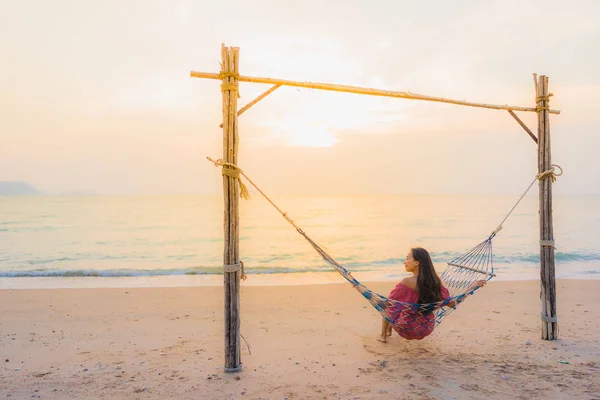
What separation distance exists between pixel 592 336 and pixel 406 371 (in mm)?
2160

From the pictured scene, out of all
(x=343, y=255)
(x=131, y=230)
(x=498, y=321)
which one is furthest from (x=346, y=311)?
(x=131, y=230)

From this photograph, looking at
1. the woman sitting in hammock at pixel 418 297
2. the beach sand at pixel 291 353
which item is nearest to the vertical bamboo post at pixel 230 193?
the beach sand at pixel 291 353

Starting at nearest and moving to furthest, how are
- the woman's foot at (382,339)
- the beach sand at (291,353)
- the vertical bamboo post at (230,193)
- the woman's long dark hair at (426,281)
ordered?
1. the beach sand at (291,353)
2. the vertical bamboo post at (230,193)
3. the woman's long dark hair at (426,281)
4. the woman's foot at (382,339)

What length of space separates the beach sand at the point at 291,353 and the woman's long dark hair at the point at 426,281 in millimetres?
483

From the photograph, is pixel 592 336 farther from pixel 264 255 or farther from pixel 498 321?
pixel 264 255

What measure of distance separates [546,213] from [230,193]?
277 cm

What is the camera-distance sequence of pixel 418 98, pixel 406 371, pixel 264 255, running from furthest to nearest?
pixel 264 255 < pixel 418 98 < pixel 406 371

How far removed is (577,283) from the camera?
24.6 feet

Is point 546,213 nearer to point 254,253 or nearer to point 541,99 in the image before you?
point 541,99

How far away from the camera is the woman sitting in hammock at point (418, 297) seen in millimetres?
3387

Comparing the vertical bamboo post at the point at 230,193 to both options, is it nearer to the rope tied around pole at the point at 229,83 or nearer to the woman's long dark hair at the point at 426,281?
the rope tied around pole at the point at 229,83

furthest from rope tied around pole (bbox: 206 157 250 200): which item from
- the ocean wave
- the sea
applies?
the ocean wave

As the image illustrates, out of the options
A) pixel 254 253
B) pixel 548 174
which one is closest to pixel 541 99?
pixel 548 174

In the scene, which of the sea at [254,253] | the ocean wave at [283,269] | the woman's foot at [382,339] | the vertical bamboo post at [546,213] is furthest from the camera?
the ocean wave at [283,269]
